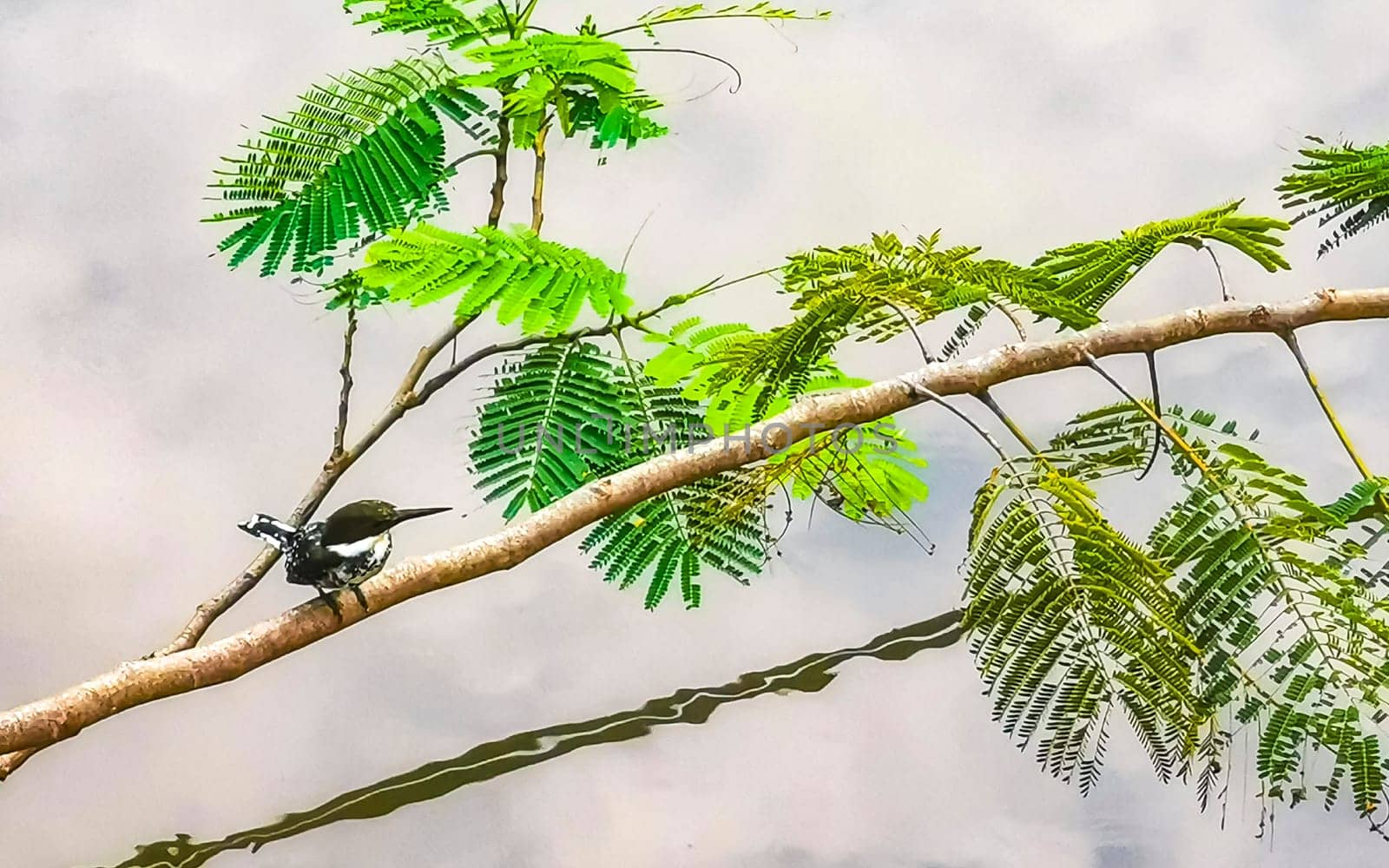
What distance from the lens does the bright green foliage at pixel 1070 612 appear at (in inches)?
39.8

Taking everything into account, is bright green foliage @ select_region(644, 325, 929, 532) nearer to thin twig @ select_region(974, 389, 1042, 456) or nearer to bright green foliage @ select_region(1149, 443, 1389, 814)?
thin twig @ select_region(974, 389, 1042, 456)

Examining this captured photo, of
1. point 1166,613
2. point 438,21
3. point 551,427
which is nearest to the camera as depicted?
point 1166,613

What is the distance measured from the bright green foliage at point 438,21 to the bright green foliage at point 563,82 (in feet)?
0.27

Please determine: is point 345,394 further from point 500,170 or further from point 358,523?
point 358,523

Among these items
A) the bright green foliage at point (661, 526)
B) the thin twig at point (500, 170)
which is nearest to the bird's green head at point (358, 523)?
the bright green foliage at point (661, 526)

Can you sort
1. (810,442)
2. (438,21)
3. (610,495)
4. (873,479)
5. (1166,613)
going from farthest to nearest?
(873,479) → (438,21) → (810,442) → (610,495) → (1166,613)

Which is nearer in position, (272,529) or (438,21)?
(272,529)

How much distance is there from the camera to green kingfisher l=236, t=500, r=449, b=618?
105 cm

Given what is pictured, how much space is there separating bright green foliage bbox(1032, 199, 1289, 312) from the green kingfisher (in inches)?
27.6

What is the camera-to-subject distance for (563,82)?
159 cm

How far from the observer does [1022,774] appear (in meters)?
1.66

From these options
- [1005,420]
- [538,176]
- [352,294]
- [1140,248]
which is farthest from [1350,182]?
[352,294]

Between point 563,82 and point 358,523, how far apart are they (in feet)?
2.52

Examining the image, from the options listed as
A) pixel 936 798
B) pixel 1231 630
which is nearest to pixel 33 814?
pixel 936 798
